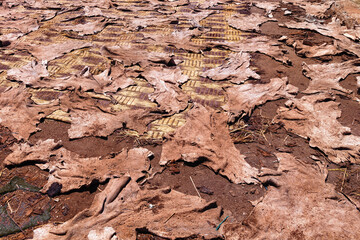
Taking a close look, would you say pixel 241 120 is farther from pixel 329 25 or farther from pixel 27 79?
pixel 329 25

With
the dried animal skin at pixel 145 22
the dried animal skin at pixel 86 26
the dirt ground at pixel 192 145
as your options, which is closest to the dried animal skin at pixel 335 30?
the dirt ground at pixel 192 145

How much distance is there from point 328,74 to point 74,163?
311 centimetres

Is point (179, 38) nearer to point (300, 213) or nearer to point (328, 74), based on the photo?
point (328, 74)

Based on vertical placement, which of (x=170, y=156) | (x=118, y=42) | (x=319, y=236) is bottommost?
(x=319, y=236)

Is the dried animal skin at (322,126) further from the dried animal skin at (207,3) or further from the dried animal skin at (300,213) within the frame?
the dried animal skin at (207,3)

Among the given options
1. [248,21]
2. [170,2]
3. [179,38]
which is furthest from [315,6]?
[179,38]

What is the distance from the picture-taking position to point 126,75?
10.2ft

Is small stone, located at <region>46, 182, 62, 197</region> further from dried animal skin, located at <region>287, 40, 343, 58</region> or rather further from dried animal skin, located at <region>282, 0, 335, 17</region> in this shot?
dried animal skin, located at <region>282, 0, 335, 17</region>

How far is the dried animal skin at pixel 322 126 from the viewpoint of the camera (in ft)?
6.87

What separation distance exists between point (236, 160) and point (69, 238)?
1332 mm

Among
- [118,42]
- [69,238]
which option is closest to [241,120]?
[69,238]

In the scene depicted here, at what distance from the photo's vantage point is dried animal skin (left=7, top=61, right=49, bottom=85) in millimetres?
2960

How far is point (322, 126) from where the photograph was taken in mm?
2316

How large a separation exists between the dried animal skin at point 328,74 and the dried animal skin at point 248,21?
4.54 feet
